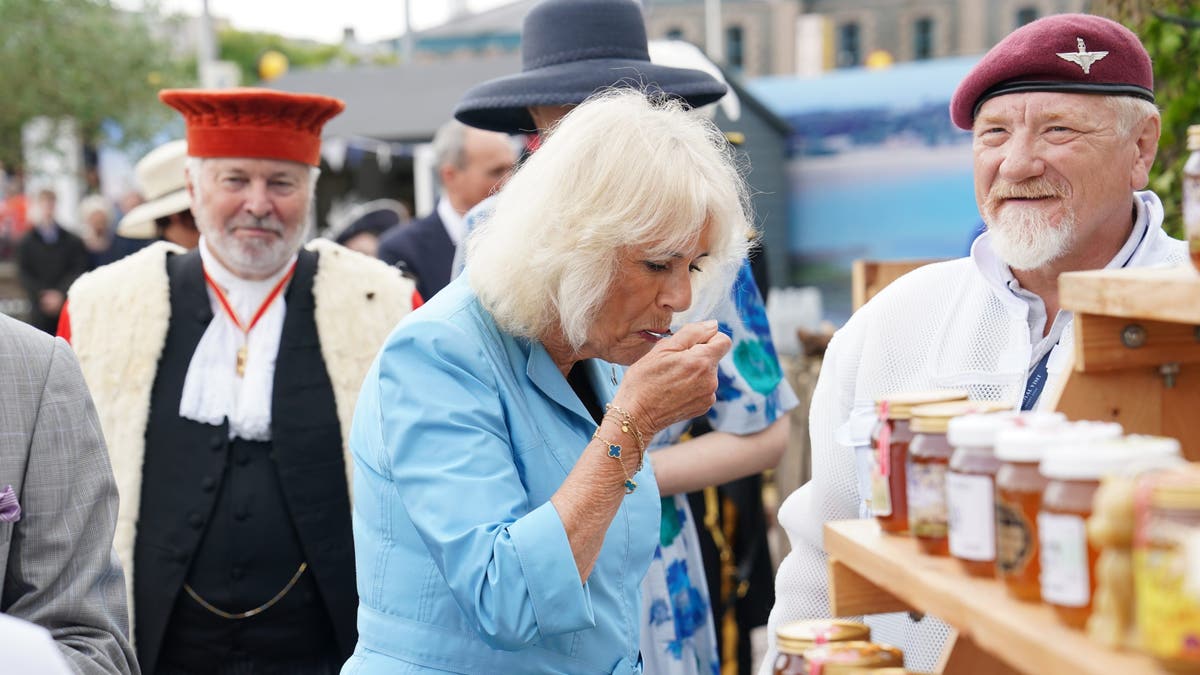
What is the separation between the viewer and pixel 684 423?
3029 mm

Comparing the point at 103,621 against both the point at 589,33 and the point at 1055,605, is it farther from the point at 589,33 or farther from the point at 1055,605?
the point at 589,33

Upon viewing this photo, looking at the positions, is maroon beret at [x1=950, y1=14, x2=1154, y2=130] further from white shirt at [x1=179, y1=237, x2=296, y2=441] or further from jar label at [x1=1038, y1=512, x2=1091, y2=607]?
white shirt at [x1=179, y1=237, x2=296, y2=441]

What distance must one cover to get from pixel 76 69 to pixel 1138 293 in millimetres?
24783

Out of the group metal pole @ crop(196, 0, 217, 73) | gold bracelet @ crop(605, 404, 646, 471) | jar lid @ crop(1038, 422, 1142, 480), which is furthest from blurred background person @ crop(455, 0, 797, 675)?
metal pole @ crop(196, 0, 217, 73)

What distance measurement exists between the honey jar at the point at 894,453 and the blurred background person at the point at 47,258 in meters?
12.5

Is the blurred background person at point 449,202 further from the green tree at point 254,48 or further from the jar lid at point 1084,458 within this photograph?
the green tree at point 254,48

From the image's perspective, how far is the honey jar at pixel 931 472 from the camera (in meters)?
1.48

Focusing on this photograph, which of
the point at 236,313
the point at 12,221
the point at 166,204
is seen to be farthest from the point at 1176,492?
the point at 12,221

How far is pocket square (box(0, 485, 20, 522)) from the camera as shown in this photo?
1.90 metres

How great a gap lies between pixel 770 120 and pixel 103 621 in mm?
8623

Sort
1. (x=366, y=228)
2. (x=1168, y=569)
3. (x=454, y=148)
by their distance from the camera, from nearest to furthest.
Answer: (x=1168, y=569), (x=454, y=148), (x=366, y=228)

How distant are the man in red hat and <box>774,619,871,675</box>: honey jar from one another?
1615mm

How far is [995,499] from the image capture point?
1.37 meters

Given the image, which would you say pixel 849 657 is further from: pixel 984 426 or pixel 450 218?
pixel 450 218
